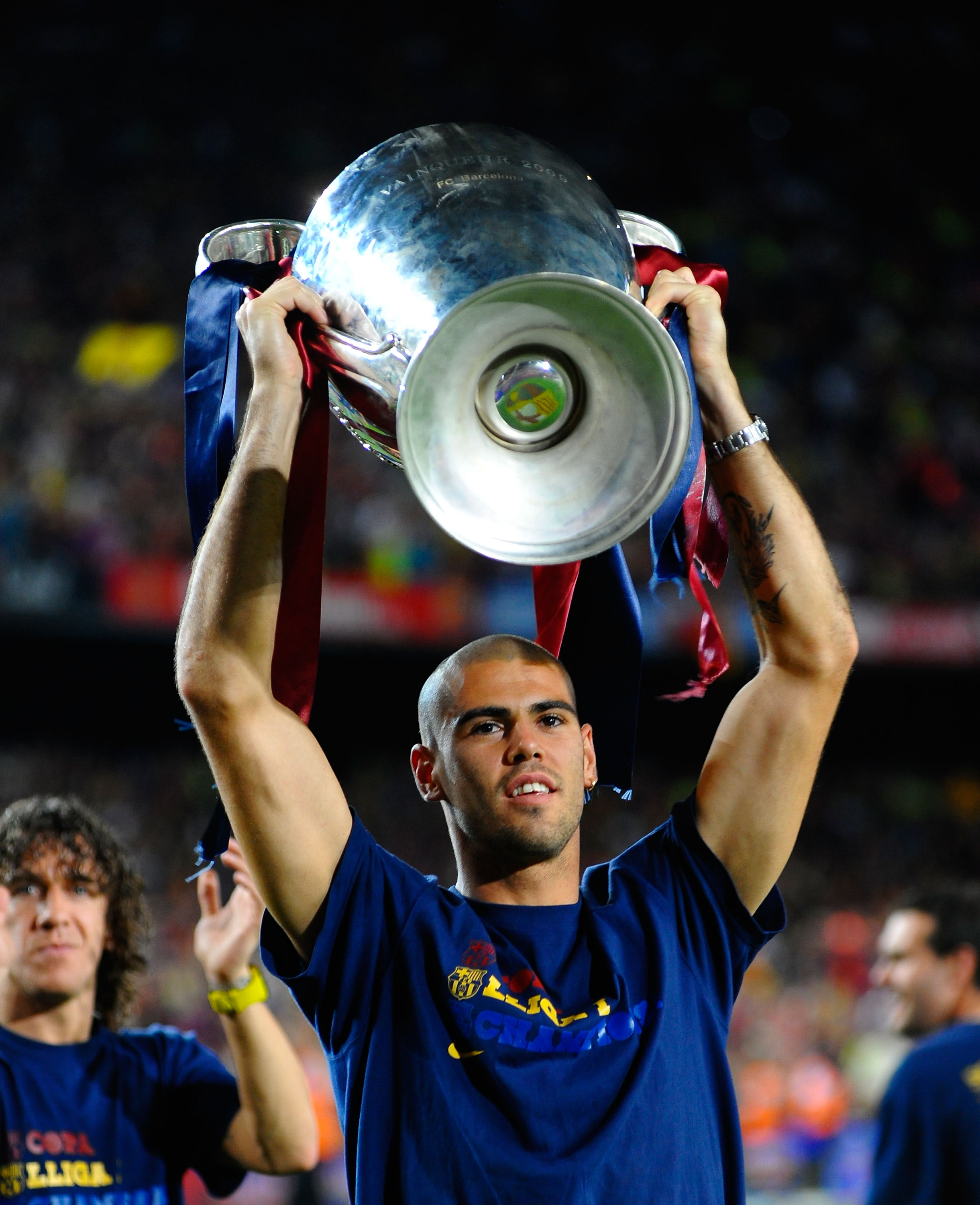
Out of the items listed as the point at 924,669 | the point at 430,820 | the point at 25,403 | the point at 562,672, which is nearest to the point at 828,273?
the point at 924,669

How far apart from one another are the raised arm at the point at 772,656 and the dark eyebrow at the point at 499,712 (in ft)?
0.95

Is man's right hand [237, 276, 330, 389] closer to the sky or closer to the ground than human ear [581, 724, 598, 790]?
closer to the sky

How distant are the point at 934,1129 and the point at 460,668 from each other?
1678 millimetres

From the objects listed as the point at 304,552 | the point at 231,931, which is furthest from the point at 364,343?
the point at 231,931

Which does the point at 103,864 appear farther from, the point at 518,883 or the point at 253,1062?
the point at 518,883

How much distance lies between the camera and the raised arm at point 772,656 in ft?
7.30

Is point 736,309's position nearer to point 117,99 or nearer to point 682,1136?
point 117,99

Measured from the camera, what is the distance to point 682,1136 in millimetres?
1983

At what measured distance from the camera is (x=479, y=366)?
5.89 ft

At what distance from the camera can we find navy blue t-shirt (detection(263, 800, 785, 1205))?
1.91 meters

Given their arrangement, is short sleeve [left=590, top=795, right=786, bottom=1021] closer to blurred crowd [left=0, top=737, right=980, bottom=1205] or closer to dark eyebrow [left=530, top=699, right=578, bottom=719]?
dark eyebrow [left=530, top=699, right=578, bottom=719]

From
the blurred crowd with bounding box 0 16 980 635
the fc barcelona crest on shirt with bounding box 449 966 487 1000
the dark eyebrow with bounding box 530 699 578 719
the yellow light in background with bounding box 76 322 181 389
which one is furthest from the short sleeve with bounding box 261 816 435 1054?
the yellow light in background with bounding box 76 322 181 389

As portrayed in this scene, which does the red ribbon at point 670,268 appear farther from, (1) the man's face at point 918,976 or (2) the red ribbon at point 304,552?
(1) the man's face at point 918,976

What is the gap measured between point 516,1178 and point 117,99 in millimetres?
16826
